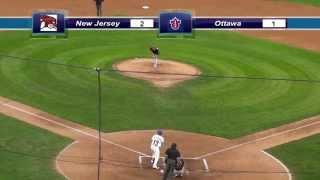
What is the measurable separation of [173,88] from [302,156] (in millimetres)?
9606

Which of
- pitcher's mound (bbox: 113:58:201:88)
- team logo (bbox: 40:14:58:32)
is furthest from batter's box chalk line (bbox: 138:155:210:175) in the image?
team logo (bbox: 40:14:58:32)

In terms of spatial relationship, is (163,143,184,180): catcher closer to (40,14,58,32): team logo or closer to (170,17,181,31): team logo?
(170,17,181,31): team logo

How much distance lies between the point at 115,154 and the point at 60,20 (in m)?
13.4

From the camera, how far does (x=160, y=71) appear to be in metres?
37.4

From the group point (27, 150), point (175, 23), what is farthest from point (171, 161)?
point (175, 23)

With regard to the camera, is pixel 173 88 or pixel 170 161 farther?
pixel 173 88

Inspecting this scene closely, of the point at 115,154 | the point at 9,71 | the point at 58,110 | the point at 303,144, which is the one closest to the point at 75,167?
the point at 115,154

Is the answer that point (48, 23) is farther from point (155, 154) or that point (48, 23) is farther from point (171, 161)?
point (171, 161)

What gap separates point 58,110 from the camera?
105 ft

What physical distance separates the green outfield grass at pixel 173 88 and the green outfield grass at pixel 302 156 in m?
2.37

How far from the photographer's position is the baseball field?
26.7 metres

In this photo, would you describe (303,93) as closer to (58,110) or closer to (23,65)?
(58,110)

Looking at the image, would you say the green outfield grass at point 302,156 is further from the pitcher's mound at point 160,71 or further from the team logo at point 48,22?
the team logo at point 48,22

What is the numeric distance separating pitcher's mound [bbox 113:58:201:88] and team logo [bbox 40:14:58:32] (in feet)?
13.5
